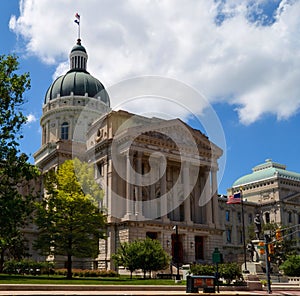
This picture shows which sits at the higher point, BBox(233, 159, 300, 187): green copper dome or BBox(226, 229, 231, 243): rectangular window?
BBox(233, 159, 300, 187): green copper dome

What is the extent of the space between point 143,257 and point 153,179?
22.7m

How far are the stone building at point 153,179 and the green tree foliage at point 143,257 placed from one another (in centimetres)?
1267

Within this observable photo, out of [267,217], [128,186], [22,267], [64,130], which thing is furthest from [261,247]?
[267,217]

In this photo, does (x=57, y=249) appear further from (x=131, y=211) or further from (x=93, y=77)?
(x=93, y=77)

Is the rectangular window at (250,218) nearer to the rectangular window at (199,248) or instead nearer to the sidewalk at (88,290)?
the rectangular window at (199,248)

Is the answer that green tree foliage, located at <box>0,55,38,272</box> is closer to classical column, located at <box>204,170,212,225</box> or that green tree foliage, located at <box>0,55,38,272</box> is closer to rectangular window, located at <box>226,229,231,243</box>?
classical column, located at <box>204,170,212,225</box>

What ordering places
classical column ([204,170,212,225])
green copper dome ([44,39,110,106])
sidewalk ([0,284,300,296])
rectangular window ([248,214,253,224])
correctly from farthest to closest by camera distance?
rectangular window ([248,214,253,224]) < green copper dome ([44,39,110,106]) < classical column ([204,170,212,225]) < sidewalk ([0,284,300,296])

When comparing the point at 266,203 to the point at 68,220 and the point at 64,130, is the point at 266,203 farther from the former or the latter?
the point at 68,220

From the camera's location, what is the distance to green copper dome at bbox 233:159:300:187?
103875 millimetres

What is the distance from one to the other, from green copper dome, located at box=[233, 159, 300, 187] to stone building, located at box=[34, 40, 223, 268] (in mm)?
36242

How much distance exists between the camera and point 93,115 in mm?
88375

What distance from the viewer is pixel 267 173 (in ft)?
345

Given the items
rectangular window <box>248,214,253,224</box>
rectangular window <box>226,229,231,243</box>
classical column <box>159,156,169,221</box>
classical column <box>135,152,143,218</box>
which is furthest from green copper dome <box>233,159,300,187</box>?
classical column <box>135,152,143,218</box>

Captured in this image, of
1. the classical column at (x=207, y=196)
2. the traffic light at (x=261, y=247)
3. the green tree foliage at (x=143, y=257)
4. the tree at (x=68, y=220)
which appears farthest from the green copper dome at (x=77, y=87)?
the traffic light at (x=261, y=247)
